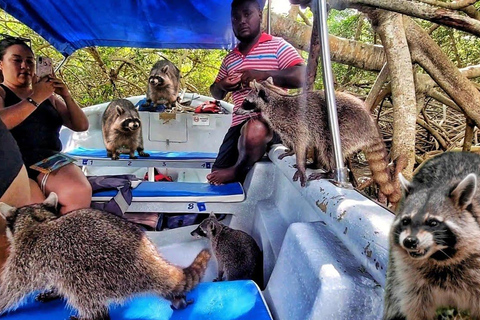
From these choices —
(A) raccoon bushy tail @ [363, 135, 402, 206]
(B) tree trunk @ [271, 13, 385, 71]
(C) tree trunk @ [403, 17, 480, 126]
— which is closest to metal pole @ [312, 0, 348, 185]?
(A) raccoon bushy tail @ [363, 135, 402, 206]

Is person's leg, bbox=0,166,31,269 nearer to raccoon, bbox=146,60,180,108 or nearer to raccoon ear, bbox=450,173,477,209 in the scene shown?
raccoon ear, bbox=450,173,477,209

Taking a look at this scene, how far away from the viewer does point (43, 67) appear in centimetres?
238

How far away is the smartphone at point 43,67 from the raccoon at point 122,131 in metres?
1.80

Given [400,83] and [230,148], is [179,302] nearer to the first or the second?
[230,148]

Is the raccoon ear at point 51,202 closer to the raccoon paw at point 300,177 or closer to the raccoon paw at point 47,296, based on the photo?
the raccoon paw at point 47,296

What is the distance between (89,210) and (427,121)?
466 cm

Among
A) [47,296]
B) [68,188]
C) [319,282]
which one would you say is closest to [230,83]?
[68,188]

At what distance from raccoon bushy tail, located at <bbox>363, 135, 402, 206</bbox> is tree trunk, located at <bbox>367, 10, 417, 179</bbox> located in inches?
36.2

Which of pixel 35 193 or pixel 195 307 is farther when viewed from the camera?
pixel 35 193

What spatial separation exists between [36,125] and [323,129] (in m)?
1.82

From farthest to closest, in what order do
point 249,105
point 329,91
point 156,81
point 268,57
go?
point 156,81
point 268,57
point 249,105
point 329,91

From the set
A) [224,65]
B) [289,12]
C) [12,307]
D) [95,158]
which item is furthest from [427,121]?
[12,307]

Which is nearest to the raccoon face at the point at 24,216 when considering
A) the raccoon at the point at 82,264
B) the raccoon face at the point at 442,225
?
the raccoon at the point at 82,264

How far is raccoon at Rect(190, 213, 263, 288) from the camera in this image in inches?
90.6
